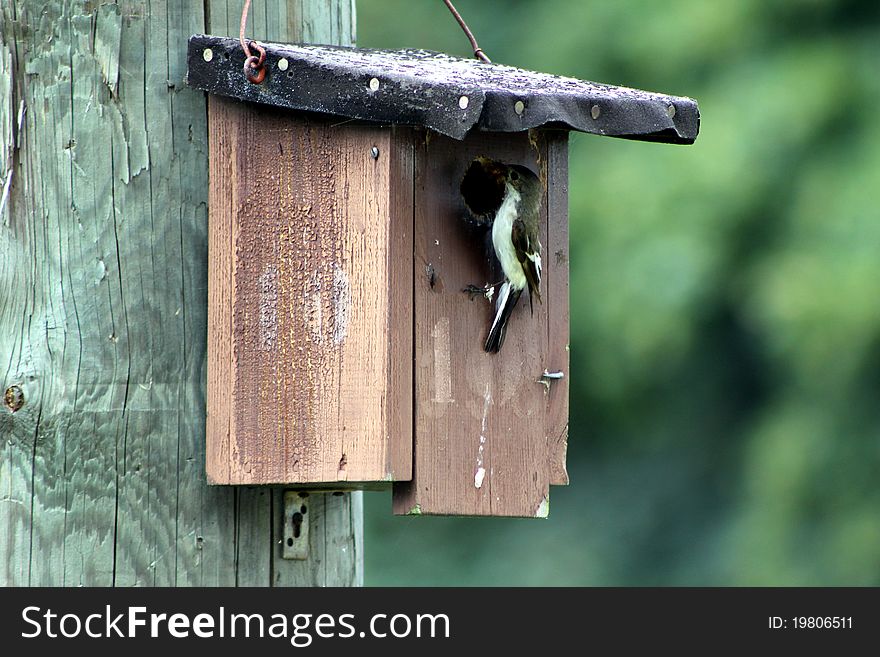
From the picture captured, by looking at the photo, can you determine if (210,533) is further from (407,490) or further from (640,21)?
(640,21)

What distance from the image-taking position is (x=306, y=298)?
3.57 metres

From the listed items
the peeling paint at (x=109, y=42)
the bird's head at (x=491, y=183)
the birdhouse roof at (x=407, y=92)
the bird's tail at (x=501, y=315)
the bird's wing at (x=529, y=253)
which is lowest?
the bird's tail at (x=501, y=315)

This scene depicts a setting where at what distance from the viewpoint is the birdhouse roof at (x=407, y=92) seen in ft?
11.1

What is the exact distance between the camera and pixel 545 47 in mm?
10578

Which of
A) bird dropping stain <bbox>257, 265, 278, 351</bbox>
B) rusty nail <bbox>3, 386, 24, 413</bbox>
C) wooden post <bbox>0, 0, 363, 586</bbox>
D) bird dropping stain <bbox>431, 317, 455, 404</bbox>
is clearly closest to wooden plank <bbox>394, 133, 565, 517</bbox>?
bird dropping stain <bbox>431, 317, 455, 404</bbox>

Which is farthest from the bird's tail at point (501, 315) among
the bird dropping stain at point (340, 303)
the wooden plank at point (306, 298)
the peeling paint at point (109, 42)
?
the peeling paint at point (109, 42)

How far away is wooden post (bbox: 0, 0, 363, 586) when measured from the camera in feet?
11.4

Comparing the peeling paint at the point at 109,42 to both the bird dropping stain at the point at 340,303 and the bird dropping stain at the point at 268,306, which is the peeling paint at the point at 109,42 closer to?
the bird dropping stain at the point at 268,306

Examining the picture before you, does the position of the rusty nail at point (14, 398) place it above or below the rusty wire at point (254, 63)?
below

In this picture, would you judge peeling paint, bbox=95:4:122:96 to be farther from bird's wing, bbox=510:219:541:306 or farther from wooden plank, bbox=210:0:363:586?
bird's wing, bbox=510:219:541:306

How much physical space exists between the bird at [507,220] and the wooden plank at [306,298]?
28 cm

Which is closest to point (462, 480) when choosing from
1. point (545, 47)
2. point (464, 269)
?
point (464, 269)

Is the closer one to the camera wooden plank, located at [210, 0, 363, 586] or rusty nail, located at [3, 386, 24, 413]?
rusty nail, located at [3, 386, 24, 413]

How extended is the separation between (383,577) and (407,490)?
336 inches
